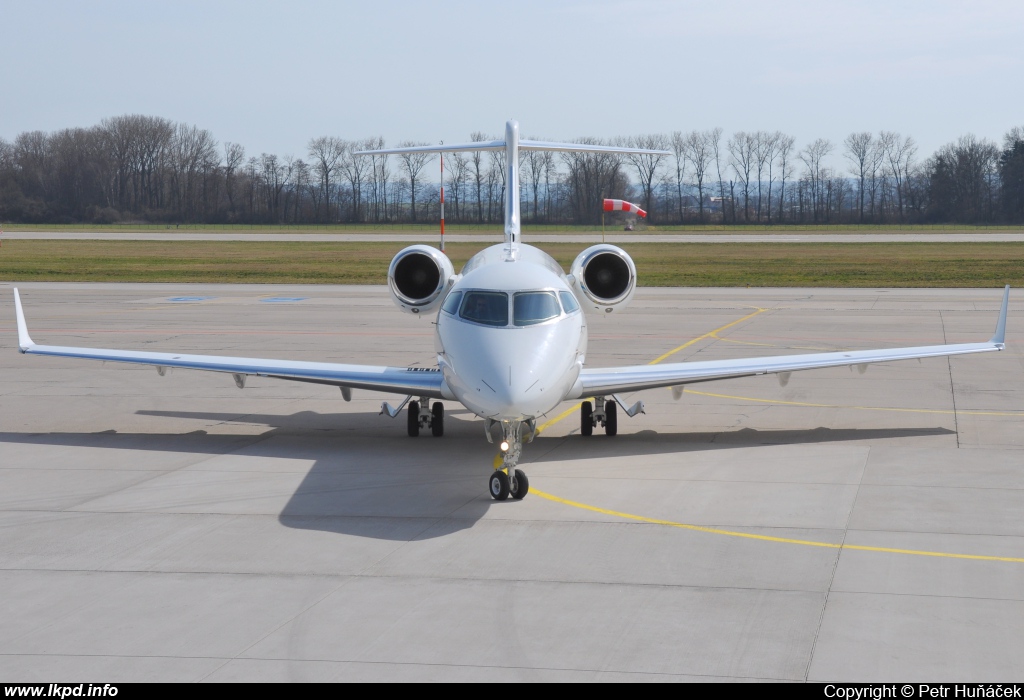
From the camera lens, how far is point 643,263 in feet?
190

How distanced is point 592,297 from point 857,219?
337 ft

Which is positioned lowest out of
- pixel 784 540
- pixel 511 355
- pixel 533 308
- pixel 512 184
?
pixel 784 540

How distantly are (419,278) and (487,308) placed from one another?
144 inches

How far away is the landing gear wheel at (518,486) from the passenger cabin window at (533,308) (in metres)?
1.91

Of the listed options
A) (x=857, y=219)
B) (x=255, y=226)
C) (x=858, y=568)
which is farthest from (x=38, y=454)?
(x=857, y=219)

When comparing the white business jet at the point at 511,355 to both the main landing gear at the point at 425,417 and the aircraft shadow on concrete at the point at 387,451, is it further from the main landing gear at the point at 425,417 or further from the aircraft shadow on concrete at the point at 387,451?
the aircraft shadow on concrete at the point at 387,451

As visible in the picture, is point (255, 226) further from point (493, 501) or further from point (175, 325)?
point (493, 501)

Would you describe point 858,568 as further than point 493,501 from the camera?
No

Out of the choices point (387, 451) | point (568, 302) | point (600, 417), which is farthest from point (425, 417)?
point (568, 302)

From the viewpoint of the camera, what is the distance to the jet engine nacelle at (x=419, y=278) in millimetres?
16500

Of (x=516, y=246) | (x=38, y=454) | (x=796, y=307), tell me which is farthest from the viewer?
(x=796, y=307)

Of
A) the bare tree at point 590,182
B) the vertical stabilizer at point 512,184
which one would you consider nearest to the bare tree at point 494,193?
the bare tree at point 590,182

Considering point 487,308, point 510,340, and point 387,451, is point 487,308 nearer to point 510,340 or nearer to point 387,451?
point 510,340

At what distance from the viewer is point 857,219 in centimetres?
11256
